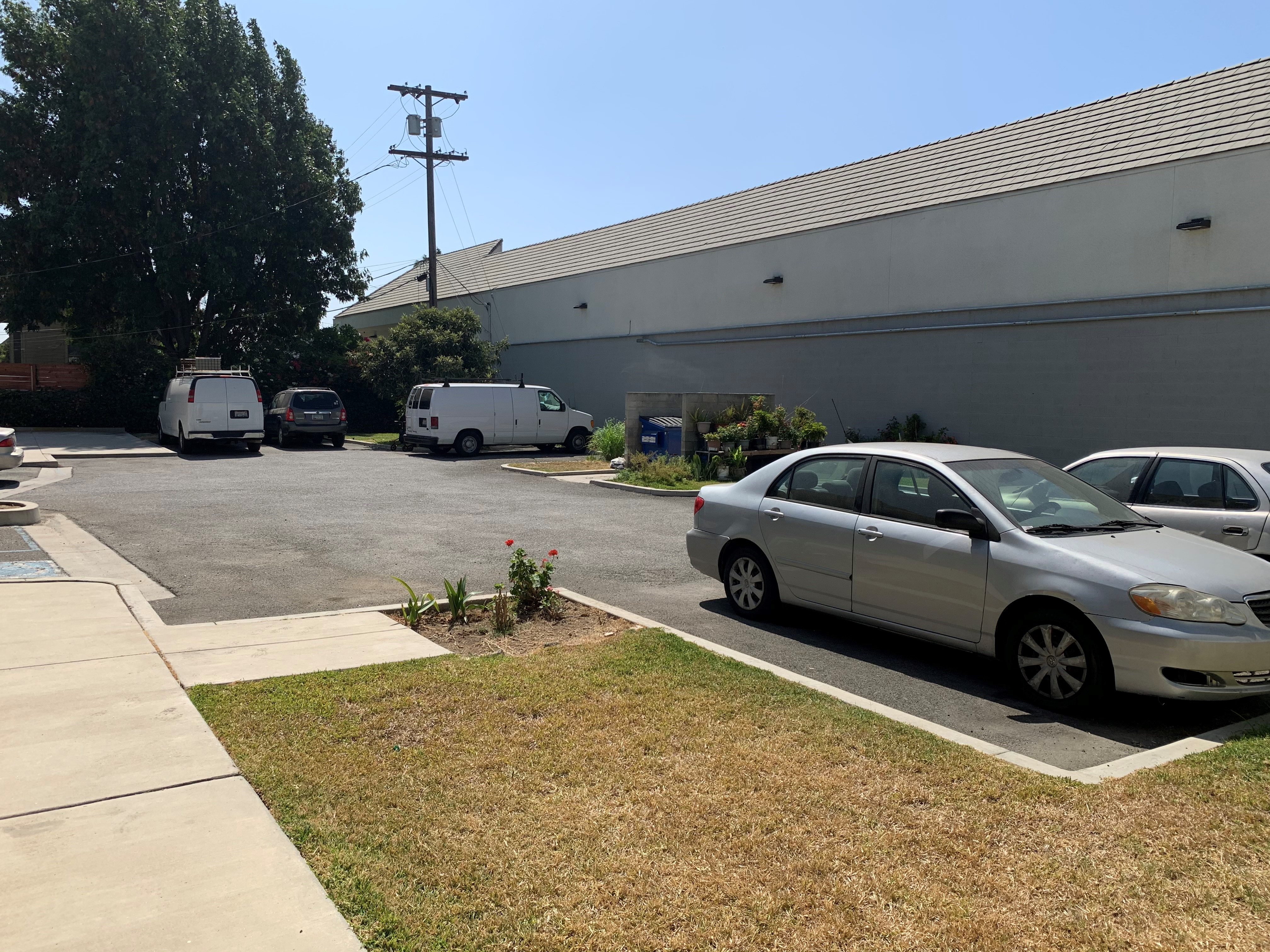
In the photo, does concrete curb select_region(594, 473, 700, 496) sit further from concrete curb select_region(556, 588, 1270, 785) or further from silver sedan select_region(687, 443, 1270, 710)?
concrete curb select_region(556, 588, 1270, 785)

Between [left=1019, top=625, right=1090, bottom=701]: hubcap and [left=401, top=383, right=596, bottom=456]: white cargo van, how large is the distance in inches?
869

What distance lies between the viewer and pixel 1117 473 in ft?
28.6

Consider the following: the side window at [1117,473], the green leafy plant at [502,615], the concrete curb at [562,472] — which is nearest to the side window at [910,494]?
the side window at [1117,473]

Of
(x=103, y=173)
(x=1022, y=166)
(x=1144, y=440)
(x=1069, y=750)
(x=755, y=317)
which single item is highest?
(x=103, y=173)

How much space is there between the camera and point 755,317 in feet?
85.9

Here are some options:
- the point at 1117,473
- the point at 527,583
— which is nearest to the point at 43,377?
the point at 527,583

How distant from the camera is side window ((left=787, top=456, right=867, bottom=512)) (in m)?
7.35

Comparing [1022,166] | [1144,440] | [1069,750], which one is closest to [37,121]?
[1022,166]

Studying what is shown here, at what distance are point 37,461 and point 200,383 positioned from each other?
5.16 metres

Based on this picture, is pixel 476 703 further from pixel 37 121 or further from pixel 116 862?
pixel 37 121

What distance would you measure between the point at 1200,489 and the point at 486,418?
2090 cm

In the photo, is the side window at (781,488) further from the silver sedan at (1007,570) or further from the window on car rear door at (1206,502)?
the window on car rear door at (1206,502)

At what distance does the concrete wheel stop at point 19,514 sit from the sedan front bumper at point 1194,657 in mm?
12912

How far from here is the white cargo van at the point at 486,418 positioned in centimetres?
2667
